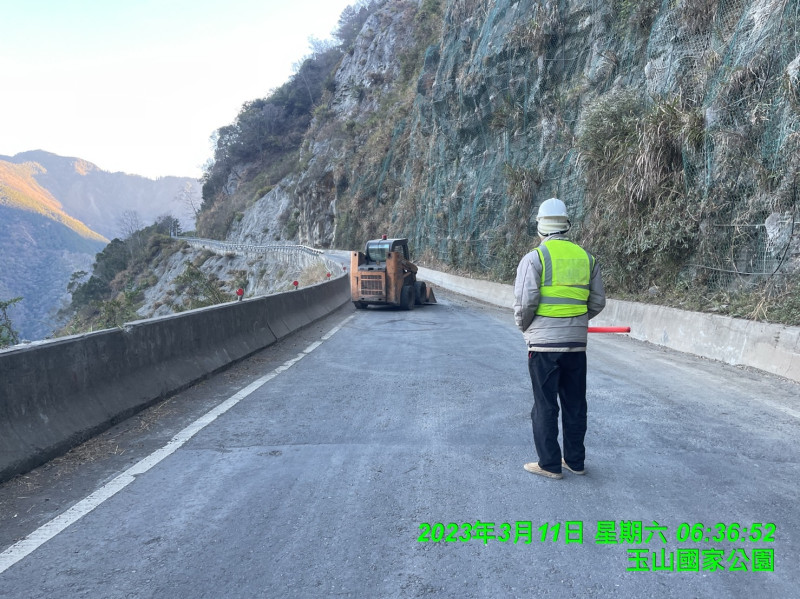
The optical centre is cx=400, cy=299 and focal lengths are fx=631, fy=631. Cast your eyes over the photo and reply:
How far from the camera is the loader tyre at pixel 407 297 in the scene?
62.2 ft

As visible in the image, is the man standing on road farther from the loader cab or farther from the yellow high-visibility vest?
the loader cab

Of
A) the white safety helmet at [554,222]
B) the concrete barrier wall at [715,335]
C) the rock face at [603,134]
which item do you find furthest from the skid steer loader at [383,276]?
the white safety helmet at [554,222]

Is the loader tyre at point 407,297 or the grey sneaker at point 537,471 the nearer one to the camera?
the grey sneaker at point 537,471

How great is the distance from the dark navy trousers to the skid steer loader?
14.0m

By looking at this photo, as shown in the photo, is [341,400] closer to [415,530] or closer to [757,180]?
[415,530]

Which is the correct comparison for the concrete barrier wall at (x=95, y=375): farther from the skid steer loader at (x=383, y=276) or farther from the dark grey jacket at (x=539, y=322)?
the skid steer loader at (x=383, y=276)

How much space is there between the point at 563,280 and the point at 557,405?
0.90 metres

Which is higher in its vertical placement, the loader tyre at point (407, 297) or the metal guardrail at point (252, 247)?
the metal guardrail at point (252, 247)

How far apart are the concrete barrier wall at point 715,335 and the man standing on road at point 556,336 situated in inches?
186

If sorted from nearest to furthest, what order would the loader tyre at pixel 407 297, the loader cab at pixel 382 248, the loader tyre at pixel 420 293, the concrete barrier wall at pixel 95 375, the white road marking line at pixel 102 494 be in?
the white road marking line at pixel 102 494, the concrete barrier wall at pixel 95 375, the loader tyre at pixel 407 297, the loader cab at pixel 382 248, the loader tyre at pixel 420 293

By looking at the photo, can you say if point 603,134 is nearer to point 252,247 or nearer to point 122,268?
point 252,247

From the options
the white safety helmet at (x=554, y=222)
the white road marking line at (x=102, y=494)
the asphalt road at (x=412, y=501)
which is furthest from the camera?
the white safety helmet at (x=554, y=222)

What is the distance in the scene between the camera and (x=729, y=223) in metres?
11.4

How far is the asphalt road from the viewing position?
309cm
